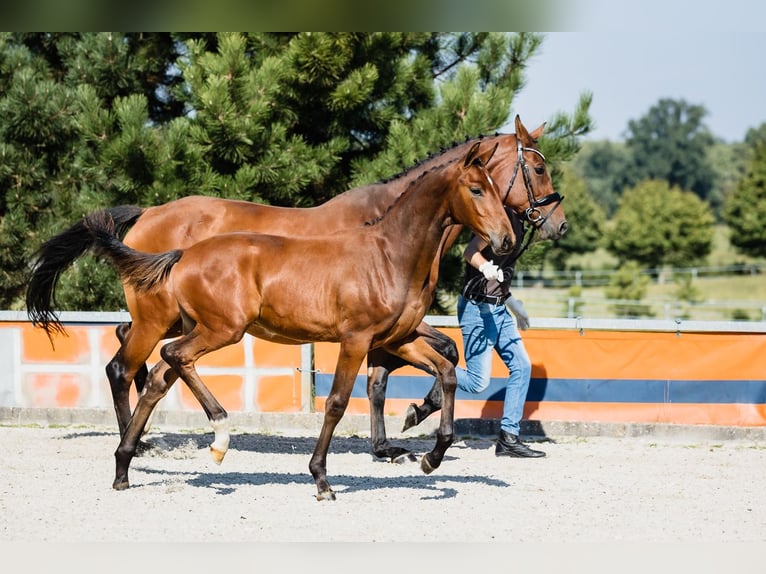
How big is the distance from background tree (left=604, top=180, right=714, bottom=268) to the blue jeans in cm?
4302

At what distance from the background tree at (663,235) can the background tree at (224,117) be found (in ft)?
127

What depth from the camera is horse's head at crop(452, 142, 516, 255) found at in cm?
547

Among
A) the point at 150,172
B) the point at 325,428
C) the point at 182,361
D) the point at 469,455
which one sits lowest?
the point at 469,455

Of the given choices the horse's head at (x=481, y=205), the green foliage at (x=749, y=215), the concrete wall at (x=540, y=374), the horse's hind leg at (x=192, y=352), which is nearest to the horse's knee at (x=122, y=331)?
the concrete wall at (x=540, y=374)

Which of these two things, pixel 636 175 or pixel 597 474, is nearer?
pixel 597 474

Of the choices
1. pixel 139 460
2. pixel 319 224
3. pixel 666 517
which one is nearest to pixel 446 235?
pixel 319 224

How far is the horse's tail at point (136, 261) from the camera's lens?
19.2 feet

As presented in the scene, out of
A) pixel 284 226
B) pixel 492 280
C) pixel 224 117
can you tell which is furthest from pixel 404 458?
pixel 224 117

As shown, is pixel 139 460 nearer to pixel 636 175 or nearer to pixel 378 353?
pixel 378 353

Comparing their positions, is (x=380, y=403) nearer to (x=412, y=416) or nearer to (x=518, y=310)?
(x=412, y=416)

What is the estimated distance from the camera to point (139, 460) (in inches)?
285

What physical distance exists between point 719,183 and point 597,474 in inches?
3578

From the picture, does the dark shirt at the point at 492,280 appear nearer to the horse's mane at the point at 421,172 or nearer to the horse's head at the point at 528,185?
the horse's head at the point at 528,185

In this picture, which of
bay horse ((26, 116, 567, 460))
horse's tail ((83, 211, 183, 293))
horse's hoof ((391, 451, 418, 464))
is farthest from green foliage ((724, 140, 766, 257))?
horse's tail ((83, 211, 183, 293))
